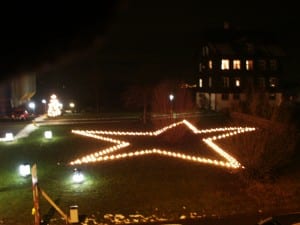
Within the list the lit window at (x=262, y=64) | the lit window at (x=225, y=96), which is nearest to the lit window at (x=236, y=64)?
the lit window at (x=262, y=64)

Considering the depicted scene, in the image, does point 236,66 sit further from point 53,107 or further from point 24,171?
point 24,171

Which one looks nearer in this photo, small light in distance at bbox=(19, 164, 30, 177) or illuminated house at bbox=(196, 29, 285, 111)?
small light in distance at bbox=(19, 164, 30, 177)

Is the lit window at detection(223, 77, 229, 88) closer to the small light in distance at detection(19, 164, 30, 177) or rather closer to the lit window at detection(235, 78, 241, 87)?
the lit window at detection(235, 78, 241, 87)

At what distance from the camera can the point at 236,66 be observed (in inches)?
1839

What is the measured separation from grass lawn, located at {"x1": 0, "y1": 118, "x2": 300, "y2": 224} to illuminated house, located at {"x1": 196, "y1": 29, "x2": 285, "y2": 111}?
28.3m

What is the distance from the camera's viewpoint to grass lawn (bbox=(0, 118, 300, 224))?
1060 cm

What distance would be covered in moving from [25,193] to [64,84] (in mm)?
41609

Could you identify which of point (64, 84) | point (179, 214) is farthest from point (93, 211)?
point (64, 84)

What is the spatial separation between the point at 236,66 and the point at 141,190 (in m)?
36.3

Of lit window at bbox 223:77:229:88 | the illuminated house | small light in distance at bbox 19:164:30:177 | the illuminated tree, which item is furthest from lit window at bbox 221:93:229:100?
small light in distance at bbox 19:164:30:177

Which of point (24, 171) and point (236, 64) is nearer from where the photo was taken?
point (24, 171)

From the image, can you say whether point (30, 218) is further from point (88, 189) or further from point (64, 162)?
point (64, 162)

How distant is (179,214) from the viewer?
33.4ft

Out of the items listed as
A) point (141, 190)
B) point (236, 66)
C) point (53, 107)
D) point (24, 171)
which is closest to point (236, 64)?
point (236, 66)
